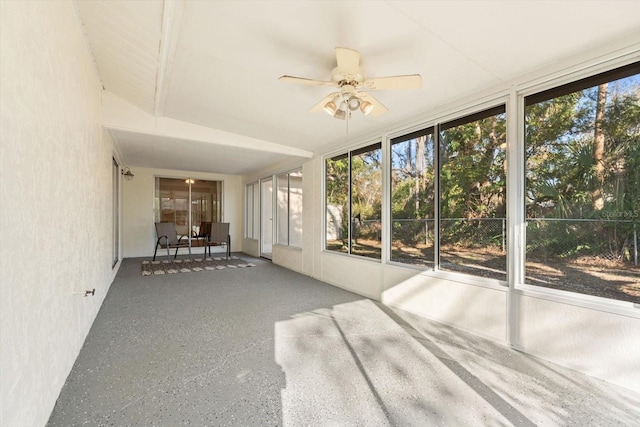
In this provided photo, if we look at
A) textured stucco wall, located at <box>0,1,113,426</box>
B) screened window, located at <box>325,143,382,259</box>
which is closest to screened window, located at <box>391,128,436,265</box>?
screened window, located at <box>325,143,382,259</box>

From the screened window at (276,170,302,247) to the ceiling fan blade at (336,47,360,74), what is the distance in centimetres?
358

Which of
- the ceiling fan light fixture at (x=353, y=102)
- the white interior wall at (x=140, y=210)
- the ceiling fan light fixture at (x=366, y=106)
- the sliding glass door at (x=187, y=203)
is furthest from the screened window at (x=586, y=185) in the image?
the white interior wall at (x=140, y=210)

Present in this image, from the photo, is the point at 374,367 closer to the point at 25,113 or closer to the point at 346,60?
the point at 346,60

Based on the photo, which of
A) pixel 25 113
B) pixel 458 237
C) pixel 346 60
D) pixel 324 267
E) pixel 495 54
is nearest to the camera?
pixel 25 113

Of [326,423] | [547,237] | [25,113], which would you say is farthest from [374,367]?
[25,113]

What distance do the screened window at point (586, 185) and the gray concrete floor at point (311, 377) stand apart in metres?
0.74

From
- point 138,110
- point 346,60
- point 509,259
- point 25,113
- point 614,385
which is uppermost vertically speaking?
point 138,110

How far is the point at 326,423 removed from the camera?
1.55 metres

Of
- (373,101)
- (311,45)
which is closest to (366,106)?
(373,101)

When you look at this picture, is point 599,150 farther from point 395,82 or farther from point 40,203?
point 40,203

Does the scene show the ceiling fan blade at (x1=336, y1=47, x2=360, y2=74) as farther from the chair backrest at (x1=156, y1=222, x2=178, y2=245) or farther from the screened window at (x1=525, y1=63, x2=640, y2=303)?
the chair backrest at (x1=156, y1=222, x2=178, y2=245)

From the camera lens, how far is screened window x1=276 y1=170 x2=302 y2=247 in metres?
5.79

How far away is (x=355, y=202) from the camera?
430 cm

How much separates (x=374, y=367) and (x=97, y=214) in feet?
10.2
